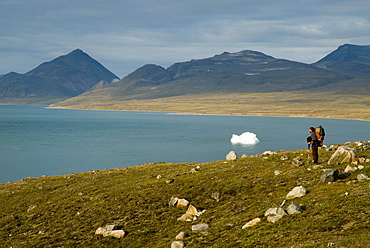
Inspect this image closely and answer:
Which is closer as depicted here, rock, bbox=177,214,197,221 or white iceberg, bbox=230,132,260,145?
rock, bbox=177,214,197,221

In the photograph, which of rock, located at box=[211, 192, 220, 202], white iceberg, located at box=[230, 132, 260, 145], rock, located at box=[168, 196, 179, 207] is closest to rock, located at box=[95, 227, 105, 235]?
rock, located at box=[168, 196, 179, 207]

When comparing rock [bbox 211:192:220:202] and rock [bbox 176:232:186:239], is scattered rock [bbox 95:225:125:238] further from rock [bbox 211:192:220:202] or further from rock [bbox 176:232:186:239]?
rock [bbox 211:192:220:202]

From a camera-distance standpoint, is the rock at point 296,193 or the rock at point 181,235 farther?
the rock at point 296,193

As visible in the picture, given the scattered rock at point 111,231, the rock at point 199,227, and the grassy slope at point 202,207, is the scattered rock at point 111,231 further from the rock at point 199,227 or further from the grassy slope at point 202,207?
the rock at point 199,227

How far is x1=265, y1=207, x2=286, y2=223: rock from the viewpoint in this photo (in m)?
21.9

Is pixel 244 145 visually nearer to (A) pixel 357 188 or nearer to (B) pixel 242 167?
(B) pixel 242 167

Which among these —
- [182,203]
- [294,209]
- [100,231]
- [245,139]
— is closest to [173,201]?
[182,203]

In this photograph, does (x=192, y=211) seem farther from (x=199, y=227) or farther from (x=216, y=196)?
(x=199, y=227)

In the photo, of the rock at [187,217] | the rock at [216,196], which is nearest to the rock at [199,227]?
the rock at [187,217]

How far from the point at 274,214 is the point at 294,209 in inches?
45.4

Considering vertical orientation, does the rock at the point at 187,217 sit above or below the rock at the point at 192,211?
below

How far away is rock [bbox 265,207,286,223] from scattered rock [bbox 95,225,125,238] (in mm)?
9034

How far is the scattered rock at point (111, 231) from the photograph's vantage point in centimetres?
2476

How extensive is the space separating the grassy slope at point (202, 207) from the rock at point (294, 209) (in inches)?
15.0
